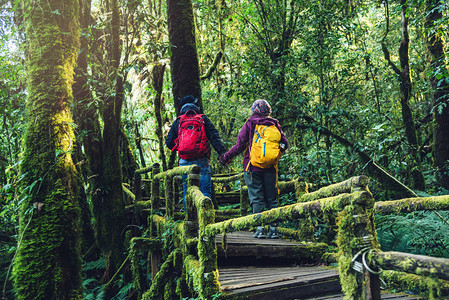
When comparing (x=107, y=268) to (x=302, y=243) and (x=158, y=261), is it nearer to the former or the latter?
(x=158, y=261)

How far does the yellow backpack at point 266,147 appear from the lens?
5.83 metres

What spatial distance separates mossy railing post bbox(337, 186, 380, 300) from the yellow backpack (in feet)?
10.6

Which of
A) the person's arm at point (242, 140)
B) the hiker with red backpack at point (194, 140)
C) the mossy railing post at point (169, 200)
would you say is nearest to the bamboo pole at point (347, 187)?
the person's arm at point (242, 140)

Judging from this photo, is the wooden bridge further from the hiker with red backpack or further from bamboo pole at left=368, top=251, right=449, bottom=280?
the hiker with red backpack

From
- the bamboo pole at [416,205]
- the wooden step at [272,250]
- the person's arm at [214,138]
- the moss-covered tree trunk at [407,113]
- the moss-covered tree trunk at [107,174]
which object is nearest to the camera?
the bamboo pole at [416,205]

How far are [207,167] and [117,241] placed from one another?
4312mm

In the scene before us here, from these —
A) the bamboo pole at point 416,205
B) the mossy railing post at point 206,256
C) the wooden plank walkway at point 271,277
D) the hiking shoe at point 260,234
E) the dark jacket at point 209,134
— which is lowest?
the wooden plank walkway at point 271,277

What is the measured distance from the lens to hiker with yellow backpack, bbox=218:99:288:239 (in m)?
5.85

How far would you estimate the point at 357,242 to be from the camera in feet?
8.22

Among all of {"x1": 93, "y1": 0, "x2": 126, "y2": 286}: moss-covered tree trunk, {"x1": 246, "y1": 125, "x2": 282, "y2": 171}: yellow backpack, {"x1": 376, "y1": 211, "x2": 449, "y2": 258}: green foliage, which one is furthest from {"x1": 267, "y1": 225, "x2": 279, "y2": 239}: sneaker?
{"x1": 93, "y1": 0, "x2": 126, "y2": 286}: moss-covered tree trunk

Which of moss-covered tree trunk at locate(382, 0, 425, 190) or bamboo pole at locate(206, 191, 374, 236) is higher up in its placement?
moss-covered tree trunk at locate(382, 0, 425, 190)

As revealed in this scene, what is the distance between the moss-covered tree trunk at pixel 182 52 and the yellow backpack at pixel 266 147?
8.49 ft

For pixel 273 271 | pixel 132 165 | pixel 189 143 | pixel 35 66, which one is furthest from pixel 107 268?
pixel 35 66

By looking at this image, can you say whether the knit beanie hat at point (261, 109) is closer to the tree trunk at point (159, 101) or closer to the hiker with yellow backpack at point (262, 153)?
the hiker with yellow backpack at point (262, 153)
